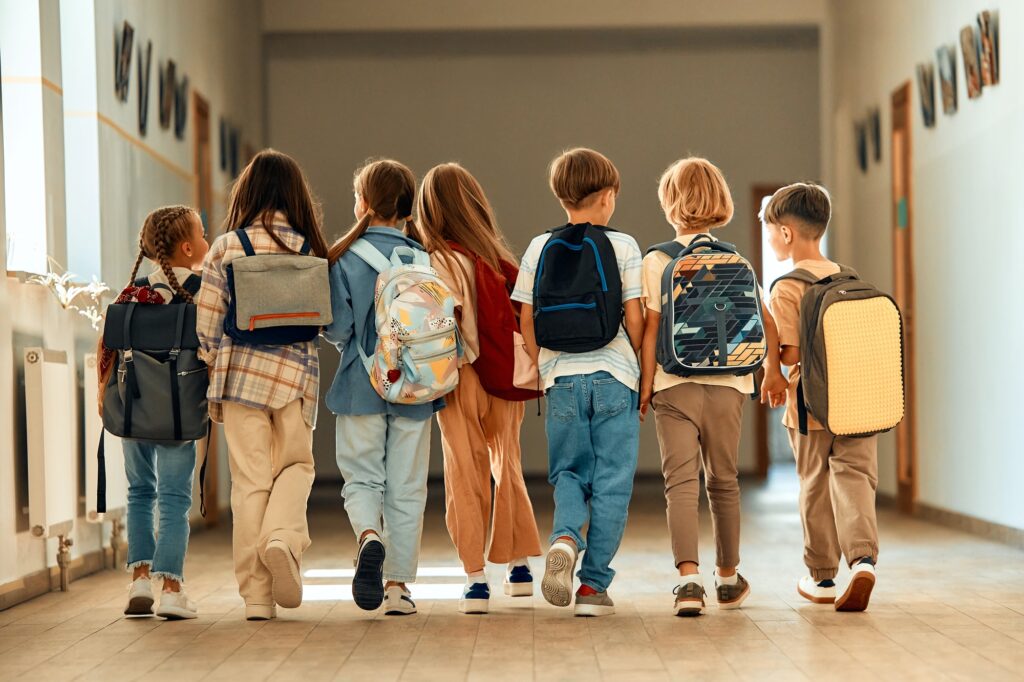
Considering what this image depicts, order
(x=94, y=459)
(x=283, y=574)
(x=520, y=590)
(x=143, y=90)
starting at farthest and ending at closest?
(x=143, y=90) → (x=94, y=459) → (x=520, y=590) → (x=283, y=574)

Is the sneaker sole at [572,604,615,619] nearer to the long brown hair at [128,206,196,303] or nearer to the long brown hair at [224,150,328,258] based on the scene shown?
the long brown hair at [224,150,328,258]

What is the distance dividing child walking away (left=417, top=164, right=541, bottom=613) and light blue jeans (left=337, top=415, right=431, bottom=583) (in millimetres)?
117

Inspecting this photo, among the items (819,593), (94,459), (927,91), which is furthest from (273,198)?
(927,91)

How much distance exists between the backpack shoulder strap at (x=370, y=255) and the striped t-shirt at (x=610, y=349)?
37 cm

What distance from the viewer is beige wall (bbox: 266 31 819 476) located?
10727 millimetres

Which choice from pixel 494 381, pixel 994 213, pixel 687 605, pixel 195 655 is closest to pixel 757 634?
pixel 687 605

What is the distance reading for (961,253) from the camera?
640cm

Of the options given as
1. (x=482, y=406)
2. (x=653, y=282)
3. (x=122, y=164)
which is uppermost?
(x=122, y=164)

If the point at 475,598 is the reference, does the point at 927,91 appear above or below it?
above

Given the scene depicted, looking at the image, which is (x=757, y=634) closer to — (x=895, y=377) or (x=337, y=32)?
(x=895, y=377)

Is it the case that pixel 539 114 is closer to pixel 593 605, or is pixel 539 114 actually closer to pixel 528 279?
pixel 528 279

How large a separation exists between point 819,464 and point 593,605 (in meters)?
0.77

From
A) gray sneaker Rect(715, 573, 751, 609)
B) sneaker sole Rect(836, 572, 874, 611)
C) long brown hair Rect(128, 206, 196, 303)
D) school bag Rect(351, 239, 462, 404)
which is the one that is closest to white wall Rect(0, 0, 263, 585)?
long brown hair Rect(128, 206, 196, 303)

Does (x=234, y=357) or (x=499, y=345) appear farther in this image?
(x=499, y=345)
